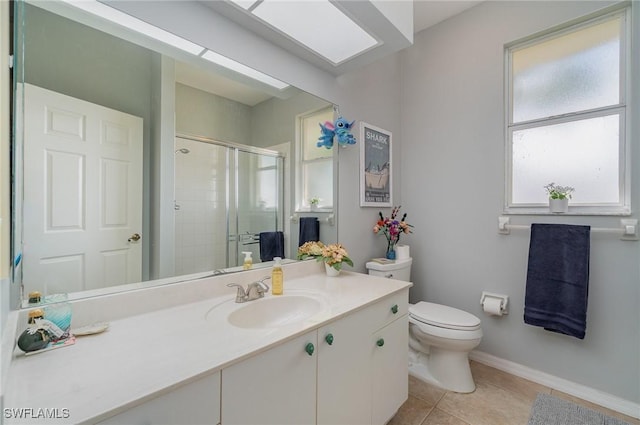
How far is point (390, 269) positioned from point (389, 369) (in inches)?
31.1

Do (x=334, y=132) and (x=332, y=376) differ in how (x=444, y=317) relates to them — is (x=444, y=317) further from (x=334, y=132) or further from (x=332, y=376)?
(x=334, y=132)

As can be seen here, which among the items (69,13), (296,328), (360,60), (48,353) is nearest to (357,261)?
(296,328)

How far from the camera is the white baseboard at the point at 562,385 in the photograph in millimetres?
1548

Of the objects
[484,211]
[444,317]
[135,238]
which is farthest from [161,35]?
[484,211]

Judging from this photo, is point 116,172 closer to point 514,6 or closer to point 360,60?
point 360,60

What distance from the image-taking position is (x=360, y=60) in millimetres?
1681

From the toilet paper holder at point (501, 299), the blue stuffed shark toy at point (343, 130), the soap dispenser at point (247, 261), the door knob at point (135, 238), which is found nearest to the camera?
the door knob at point (135, 238)

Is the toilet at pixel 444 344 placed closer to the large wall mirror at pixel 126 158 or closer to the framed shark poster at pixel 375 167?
the framed shark poster at pixel 375 167

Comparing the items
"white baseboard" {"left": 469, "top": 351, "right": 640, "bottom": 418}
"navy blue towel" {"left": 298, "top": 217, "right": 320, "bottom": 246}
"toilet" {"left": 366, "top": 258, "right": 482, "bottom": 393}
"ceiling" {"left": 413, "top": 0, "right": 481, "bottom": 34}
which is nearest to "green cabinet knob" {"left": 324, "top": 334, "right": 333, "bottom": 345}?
"navy blue towel" {"left": 298, "top": 217, "right": 320, "bottom": 246}

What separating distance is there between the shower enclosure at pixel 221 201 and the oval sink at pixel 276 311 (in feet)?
0.94

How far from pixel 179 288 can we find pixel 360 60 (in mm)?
1638

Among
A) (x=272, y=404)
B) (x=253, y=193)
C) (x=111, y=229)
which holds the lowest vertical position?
(x=272, y=404)

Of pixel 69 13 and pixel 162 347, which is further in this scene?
pixel 69 13

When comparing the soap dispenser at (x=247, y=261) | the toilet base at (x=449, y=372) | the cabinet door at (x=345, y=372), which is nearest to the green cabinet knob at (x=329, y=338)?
the cabinet door at (x=345, y=372)
